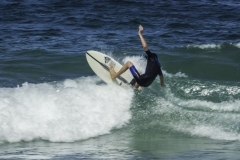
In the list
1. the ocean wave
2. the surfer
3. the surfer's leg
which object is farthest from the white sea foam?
the ocean wave

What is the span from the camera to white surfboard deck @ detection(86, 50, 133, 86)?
11688 millimetres

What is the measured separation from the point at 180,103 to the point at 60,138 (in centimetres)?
339

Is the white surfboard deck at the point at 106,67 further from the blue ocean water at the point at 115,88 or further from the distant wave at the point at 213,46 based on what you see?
the distant wave at the point at 213,46

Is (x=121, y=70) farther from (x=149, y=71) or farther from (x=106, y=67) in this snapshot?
(x=106, y=67)

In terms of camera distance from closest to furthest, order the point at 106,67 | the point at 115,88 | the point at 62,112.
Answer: the point at 62,112 → the point at 115,88 → the point at 106,67

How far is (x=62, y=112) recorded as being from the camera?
10.2 metres

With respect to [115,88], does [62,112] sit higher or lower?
lower

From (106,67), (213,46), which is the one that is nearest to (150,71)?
(106,67)

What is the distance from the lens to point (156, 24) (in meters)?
21.1

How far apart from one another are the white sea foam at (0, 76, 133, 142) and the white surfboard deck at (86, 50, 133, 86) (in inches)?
6.8

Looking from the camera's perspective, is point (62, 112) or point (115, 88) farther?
point (115, 88)

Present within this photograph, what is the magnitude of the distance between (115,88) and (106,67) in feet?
2.01

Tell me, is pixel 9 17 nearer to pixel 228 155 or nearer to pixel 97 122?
pixel 97 122

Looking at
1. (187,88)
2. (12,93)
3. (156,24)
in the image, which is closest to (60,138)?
(12,93)
